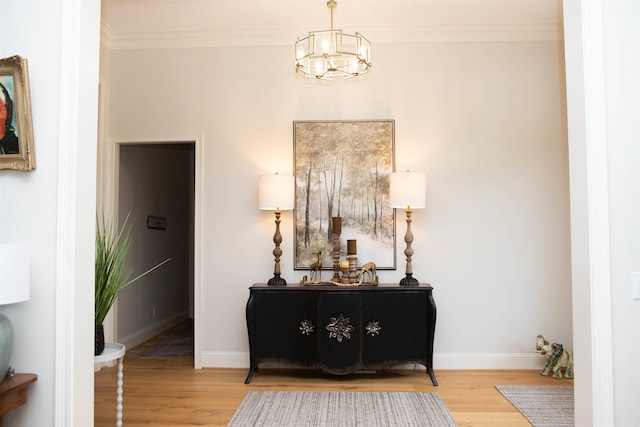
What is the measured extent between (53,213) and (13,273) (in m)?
0.31

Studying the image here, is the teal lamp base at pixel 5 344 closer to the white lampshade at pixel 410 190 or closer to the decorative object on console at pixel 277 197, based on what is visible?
the decorative object on console at pixel 277 197

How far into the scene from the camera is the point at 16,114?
209 centimetres

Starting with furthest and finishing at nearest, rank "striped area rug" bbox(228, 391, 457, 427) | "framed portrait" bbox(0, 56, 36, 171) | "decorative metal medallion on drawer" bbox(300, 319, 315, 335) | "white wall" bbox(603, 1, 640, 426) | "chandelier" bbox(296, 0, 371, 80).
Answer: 1. "decorative metal medallion on drawer" bbox(300, 319, 315, 335)
2. "striped area rug" bbox(228, 391, 457, 427)
3. "chandelier" bbox(296, 0, 371, 80)
4. "framed portrait" bbox(0, 56, 36, 171)
5. "white wall" bbox(603, 1, 640, 426)

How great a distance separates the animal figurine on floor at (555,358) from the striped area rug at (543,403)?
0.79 ft

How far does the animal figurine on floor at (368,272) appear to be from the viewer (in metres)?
4.25

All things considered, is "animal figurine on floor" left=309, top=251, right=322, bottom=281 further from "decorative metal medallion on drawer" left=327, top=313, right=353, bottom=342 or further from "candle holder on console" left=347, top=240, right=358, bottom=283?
"decorative metal medallion on drawer" left=327, top=313, right=353, bottom=342

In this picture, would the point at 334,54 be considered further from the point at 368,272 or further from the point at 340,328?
the point at 340,328

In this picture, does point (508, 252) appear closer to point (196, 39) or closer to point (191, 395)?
point (191, 395)

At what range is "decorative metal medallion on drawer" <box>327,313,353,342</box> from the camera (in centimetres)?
401

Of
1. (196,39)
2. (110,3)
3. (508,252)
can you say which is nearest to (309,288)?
(508,252)

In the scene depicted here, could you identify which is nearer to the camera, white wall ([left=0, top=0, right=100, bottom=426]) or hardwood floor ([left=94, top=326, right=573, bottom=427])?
white wall ([left=0, top=0, right=100, bottom=426])

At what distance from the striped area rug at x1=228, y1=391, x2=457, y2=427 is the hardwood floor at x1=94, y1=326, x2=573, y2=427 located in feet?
0.35

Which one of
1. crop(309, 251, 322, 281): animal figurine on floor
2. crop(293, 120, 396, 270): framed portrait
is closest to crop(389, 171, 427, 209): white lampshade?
crop(293, 120, 396, 270): framed portrait

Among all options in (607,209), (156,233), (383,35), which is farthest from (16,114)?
(156,233)
